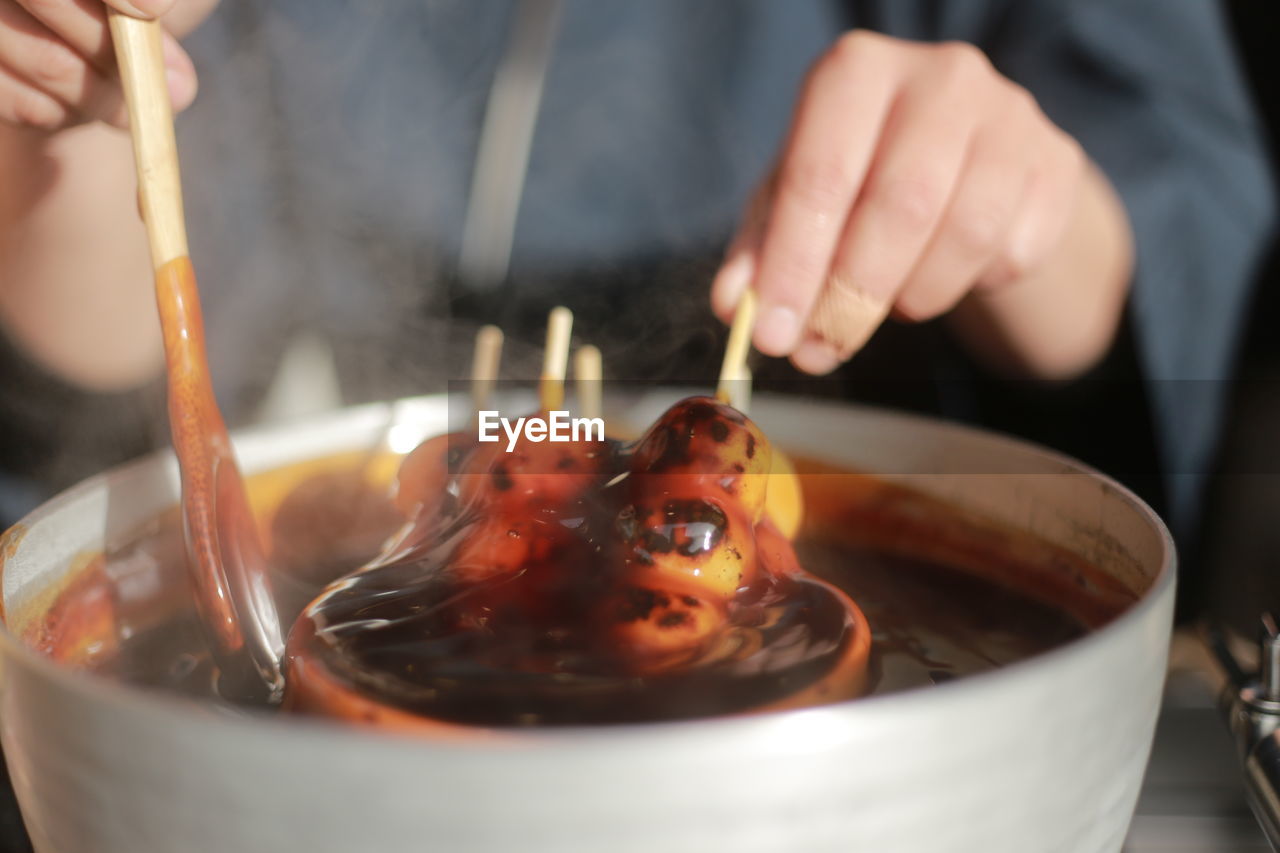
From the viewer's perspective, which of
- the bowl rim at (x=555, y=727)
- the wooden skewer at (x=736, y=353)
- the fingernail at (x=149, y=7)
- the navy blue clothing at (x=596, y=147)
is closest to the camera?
the bowl rim at (x=555, y=727)

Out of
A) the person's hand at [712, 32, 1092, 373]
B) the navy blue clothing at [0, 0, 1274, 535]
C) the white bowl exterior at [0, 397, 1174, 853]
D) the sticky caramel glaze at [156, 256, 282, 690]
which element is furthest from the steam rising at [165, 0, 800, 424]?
the white bowl exterior at [0, 397, 1174, 853]

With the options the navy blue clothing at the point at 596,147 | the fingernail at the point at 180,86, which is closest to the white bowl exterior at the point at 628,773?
the fingernail at the point at 180,86

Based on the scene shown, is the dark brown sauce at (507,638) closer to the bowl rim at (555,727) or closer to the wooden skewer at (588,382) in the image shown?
the bowl rim at (555,727)

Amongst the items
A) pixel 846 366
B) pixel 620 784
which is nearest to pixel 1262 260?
pixel 846 366

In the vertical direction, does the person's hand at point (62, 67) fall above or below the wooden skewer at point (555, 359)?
above

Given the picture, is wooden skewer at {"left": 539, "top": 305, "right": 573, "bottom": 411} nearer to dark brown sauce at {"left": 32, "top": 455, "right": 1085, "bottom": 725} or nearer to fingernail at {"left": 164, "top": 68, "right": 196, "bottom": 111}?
dark brown sauce at {"left": 32, "top": 455, "right": 1085, "bottom": 725}
